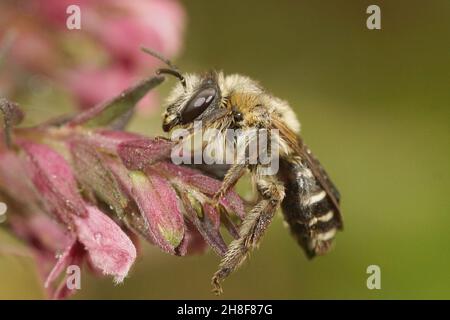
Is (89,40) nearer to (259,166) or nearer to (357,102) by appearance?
(259,166)

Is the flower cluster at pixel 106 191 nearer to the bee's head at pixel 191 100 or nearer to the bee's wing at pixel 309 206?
the bee's head at pixel 191 100

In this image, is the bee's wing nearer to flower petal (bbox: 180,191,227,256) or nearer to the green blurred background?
flower petal (bbox: 180,191,227,256)

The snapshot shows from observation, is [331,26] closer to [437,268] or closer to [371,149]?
[371,149]

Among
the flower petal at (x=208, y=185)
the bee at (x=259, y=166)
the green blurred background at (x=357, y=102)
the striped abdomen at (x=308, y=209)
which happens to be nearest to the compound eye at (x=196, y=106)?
the bee at (x=259, y=166)
